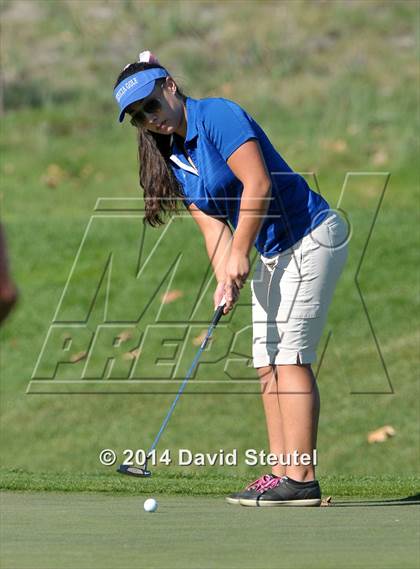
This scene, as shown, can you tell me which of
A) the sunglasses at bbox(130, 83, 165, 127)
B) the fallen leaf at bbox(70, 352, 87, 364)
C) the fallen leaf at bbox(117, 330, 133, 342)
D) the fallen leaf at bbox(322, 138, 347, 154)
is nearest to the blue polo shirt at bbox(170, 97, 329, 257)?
the sunglasses at bbox(130, 83, 165, 127)

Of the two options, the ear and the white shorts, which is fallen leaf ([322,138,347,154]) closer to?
the white shorts

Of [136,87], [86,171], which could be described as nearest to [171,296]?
[86,171]

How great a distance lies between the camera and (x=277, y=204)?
5.93 m

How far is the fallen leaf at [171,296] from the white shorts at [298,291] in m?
8.66

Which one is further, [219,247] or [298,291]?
[219,247]

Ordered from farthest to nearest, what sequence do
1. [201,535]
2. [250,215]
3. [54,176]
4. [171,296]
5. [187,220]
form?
1. [54,176]
2. [187,220]
3. [171,296]
4. [250,215]
5. [201,535]

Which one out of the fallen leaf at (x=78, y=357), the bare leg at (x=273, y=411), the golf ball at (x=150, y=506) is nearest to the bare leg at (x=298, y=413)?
the bare leg at (x=273, y=411)

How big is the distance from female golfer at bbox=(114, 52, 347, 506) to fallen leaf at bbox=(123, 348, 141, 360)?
7361 mm

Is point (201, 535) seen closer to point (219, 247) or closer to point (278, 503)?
point (278, 503)

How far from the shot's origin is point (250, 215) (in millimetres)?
5707

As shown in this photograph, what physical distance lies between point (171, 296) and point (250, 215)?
9195 mm

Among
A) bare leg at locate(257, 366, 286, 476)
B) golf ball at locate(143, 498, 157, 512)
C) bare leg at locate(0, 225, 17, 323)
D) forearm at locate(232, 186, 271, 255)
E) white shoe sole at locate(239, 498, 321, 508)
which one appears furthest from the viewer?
bare leg at locate(257, 366, 286, 476)

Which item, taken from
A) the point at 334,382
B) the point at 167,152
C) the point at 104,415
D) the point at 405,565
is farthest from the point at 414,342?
the point at 405,565

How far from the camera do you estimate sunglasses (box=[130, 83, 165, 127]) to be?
5828mm
